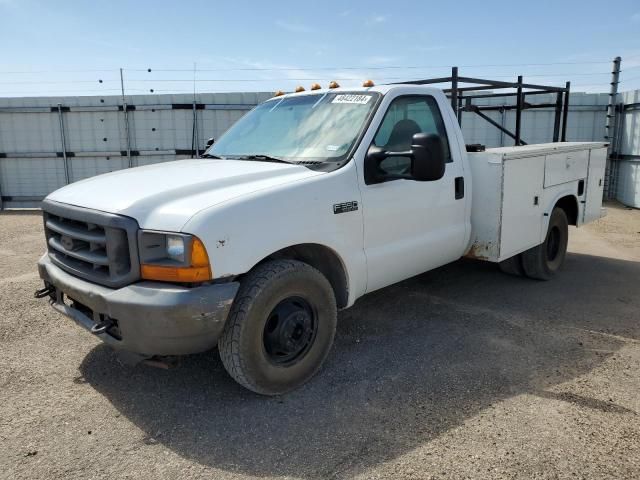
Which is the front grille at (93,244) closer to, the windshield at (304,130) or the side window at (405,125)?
the windshield at (304,130)

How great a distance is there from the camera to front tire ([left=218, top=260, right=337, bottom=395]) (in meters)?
3.12

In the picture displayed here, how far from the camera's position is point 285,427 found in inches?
122

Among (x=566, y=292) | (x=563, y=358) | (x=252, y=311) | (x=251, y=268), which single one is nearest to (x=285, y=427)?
(x=252, y=311)

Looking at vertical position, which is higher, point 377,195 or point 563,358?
point 377,195

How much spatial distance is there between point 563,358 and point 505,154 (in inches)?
72.3

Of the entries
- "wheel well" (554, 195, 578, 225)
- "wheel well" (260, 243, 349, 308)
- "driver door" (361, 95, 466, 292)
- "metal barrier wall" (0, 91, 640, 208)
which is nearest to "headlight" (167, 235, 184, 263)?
"wheel well" (260, 243, 349, 308)

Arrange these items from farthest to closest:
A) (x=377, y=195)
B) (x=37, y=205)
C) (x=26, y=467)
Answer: (x=37, y=205) < (x=377, y=195) < (x=26, y=467)

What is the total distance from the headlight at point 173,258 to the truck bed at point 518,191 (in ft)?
9.57

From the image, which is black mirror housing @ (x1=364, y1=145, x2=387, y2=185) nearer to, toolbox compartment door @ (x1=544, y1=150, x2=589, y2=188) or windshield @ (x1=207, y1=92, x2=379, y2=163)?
windshield @ (x1=207, y1=92, x2=379, y2=163)

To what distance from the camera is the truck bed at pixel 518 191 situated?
4840 millimetres

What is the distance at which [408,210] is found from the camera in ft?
13.5

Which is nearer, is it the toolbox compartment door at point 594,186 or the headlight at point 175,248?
the headlight at point 175,248

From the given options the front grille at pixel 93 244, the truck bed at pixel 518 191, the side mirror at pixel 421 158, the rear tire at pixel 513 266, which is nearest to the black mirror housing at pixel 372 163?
the side mirror at pixel 421 158

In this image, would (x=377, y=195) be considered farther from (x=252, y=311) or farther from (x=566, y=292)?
(x=566, y=292)
